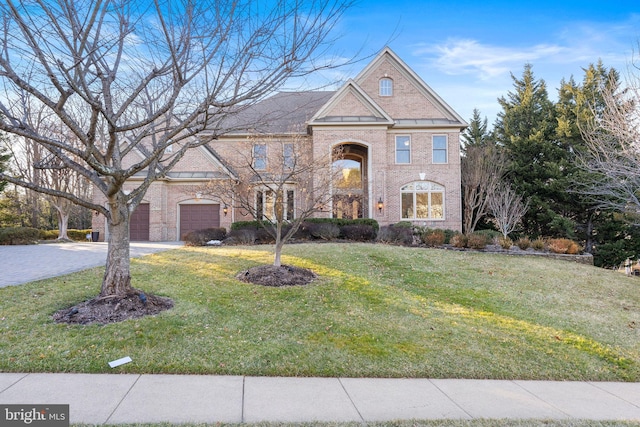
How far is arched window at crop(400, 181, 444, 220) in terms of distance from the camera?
2000cm

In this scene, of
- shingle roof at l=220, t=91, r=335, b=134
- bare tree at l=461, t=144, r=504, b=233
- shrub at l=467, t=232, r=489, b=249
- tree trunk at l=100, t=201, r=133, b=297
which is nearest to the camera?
tree trunk at l=100, t=201, r=133, b=297

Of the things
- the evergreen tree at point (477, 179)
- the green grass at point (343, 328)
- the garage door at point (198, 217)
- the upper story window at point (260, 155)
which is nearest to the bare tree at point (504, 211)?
the evergreen tree at point (477, 179)

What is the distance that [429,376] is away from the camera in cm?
456

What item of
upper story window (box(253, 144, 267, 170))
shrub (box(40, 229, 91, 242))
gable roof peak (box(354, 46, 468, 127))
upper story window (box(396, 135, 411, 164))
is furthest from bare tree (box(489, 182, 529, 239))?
shrub (box(40, 229, 91, 242))

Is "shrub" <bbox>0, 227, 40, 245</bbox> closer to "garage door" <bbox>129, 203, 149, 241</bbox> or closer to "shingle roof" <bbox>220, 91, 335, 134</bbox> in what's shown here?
"garage door" <bbox>129, 203, 149, 241</bbox>

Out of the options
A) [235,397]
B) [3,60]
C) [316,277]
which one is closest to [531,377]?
[235,397]

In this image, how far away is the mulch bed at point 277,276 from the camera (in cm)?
821

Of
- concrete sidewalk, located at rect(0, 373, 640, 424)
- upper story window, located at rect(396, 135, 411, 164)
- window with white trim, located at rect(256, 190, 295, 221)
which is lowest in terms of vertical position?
concrete sidewalk, located at rect(0, 373, 640, 424)

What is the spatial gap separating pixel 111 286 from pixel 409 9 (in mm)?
7082

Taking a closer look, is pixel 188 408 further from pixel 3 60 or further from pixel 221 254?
pixel 221 254

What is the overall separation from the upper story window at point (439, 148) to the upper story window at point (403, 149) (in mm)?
1457

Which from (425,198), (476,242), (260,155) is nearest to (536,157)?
(425,198)

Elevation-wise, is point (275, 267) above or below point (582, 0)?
below

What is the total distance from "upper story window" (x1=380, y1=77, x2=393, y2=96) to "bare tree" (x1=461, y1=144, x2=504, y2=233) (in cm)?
619
